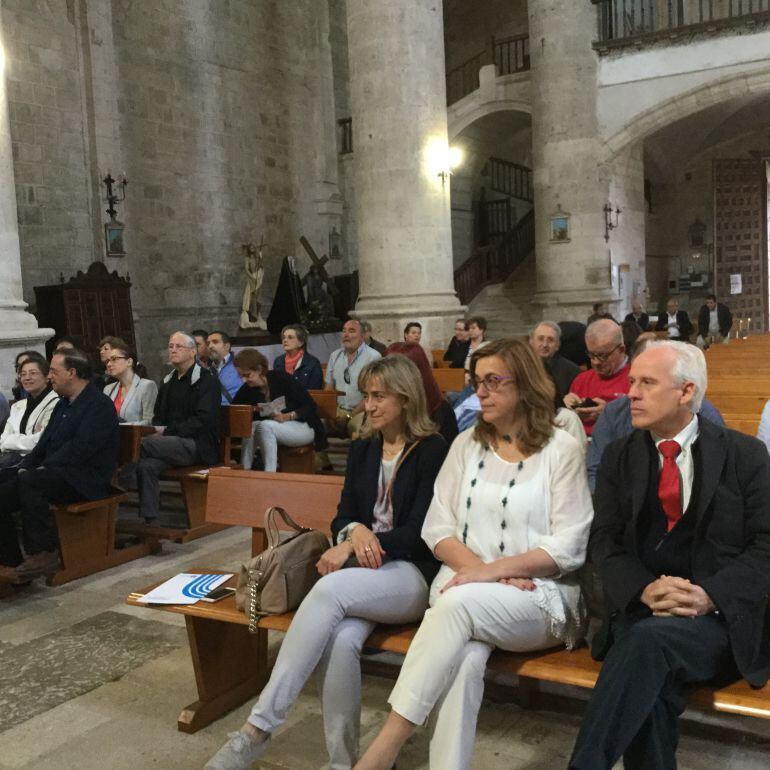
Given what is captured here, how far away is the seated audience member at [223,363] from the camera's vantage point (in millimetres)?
7431

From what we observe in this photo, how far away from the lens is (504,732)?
312cm

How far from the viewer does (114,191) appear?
13.7 m

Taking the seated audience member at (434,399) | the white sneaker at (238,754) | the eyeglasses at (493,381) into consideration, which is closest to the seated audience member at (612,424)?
the seated audience member at (434,399)

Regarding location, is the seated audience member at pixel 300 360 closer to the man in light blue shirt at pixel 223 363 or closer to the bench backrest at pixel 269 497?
the man in light blue shirt at pixel 223 363

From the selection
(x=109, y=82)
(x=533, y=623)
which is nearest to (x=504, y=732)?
(x=533, y=623)

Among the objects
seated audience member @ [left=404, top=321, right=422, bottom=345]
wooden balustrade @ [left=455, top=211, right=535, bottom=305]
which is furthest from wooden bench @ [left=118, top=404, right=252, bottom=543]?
wooden balustrade @ [left=455, top=211, right=535, bottom=305]

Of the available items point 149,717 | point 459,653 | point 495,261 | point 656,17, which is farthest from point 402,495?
point 656,17

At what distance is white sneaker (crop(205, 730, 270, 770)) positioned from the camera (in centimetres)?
270

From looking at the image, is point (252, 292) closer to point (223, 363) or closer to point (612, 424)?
point (223, 363)

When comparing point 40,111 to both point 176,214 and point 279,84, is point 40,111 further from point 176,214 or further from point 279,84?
point 279,84

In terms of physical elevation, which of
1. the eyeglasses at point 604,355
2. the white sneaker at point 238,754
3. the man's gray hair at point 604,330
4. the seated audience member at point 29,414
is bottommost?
the white sneaker at point 238,754

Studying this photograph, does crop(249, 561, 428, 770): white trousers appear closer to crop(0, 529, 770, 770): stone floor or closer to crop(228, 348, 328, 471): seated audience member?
crop(0, 529, 770, 770): stone floor

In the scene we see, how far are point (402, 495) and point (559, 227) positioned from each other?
12503 mm

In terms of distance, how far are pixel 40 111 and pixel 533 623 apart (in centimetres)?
1237
